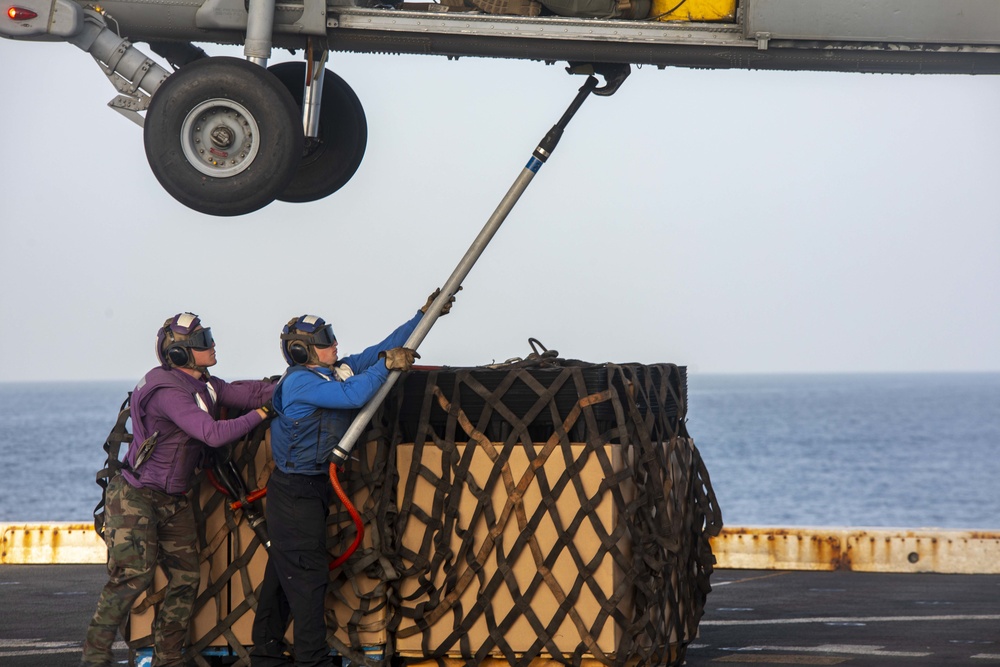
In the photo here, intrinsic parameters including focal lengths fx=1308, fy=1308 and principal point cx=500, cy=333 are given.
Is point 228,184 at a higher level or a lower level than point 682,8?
lower

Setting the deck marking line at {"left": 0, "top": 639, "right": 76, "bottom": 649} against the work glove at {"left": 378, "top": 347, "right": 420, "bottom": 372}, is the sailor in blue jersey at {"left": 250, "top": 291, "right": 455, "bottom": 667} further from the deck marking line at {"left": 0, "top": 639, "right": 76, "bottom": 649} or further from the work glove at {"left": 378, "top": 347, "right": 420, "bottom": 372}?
the deck marking line at {"left": 0, "top": 639, "right": 76, "bottom": 649}

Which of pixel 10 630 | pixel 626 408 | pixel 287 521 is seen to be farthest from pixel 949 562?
pixel 10 630

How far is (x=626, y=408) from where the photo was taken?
25.4ft

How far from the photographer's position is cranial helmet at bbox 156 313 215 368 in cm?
791

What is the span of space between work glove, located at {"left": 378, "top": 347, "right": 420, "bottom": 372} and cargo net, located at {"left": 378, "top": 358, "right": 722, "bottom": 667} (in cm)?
34

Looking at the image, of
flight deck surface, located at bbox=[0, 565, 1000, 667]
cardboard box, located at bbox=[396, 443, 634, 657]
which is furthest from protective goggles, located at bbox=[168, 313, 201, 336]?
flight deck surface, located at bbox=[0, 565, 1000, 667]

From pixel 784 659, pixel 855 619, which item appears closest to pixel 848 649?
pixel 784 659

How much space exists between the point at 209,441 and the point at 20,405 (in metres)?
200

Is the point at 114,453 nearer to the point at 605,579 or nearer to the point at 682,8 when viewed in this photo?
the point at 605,579

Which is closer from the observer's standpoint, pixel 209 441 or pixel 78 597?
pixel 209 441

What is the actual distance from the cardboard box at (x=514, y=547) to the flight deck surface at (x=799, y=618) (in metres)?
1.42

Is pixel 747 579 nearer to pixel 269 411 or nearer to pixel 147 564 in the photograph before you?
pixel 269 411

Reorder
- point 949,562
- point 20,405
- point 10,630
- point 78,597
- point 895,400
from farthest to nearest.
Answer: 1. point 20,405
2. point 895,400
3. point 949,562
4. point 78,597
5. point 10,630

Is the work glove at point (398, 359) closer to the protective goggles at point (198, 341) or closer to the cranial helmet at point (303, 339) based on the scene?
the cranial helmet at point (303, 339)
